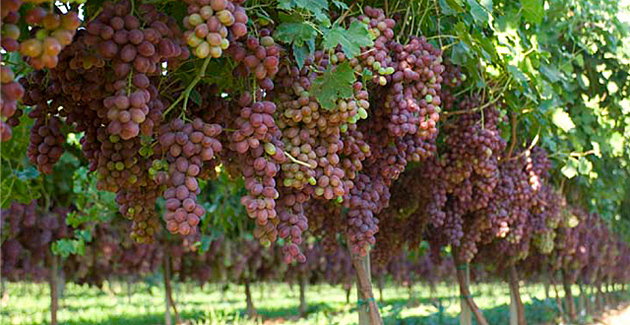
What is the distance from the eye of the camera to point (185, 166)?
5.53ft

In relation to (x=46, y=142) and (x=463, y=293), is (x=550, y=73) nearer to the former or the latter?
(x=463, y=293)

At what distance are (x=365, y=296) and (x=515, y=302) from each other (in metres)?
3.93

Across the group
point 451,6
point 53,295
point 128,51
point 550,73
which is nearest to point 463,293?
point 550,73

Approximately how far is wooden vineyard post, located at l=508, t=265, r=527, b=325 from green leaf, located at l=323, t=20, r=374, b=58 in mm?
5155

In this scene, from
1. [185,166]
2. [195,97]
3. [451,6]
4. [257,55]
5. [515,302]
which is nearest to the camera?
[185,166]

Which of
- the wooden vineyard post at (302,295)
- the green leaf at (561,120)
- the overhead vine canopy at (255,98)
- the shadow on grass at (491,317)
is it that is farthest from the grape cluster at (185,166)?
the wooden vineyard post at (302,295)

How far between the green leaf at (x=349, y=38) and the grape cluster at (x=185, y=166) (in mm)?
476

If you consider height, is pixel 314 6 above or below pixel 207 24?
above


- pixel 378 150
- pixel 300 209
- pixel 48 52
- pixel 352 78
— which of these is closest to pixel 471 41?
pixel 378 150

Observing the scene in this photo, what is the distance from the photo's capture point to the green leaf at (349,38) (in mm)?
2025

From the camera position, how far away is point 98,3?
1.72 metres

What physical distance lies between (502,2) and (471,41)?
98 centimetres

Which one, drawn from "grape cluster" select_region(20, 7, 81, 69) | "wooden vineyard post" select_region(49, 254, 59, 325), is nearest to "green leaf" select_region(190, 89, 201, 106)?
"grape cluster" select_region(20, 7, 81, 69)

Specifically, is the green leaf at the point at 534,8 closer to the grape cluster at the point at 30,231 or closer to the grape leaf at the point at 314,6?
the grape leaf at the point at 314,6
